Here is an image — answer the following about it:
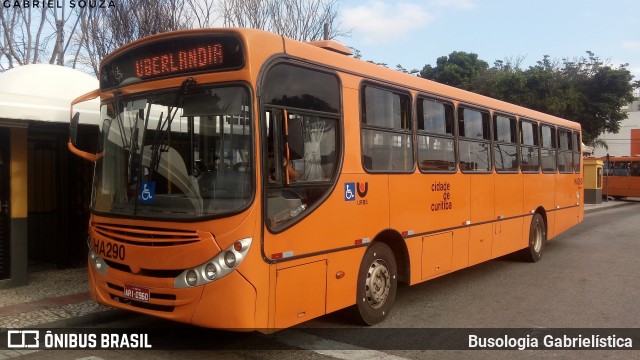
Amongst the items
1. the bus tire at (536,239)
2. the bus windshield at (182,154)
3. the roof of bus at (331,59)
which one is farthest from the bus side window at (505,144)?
the bus windshield at (182,154)

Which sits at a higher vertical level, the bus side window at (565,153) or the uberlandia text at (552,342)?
the bus side window at (565,153)

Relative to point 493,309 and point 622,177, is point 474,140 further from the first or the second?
point 622,177

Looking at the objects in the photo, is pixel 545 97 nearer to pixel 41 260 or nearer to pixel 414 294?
pixel 414 294

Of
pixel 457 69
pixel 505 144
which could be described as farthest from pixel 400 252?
pixel 457 69

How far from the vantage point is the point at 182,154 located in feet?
15.7

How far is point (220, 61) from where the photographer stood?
4.73m

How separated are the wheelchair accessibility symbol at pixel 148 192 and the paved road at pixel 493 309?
1.54 m

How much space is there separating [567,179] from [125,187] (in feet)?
34.8

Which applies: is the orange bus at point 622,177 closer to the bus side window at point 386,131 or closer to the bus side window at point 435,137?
the bus side window at point 435,137

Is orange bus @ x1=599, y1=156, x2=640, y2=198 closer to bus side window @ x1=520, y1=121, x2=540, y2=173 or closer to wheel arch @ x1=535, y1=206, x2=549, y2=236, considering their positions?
wheel arch @ x1=535, y1=206, x2=549, y2=236

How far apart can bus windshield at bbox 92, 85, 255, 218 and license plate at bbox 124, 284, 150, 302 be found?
2.19 feet

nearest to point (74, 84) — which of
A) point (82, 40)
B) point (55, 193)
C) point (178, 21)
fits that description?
point (55, 193)

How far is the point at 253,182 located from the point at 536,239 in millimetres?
8200

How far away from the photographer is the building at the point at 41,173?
7.68m
